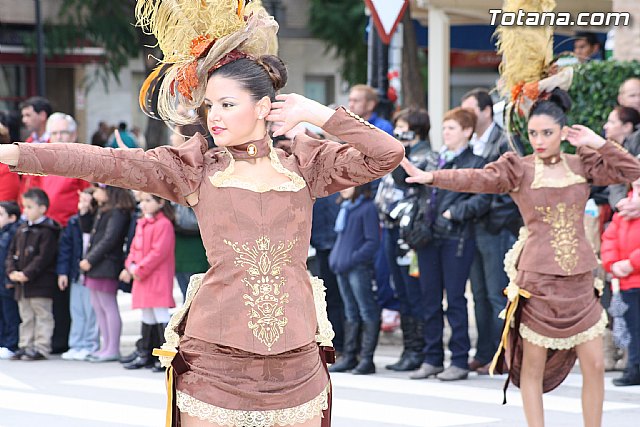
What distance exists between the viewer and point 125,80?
2881 centimetres

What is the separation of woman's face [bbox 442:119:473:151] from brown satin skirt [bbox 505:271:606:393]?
2.57 metres

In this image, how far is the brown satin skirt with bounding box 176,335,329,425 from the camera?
4.44 metres

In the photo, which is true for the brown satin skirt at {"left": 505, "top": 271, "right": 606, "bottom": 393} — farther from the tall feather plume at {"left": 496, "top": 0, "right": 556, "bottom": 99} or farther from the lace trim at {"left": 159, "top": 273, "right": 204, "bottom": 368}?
the lace trim at {"left": 159, "top": 273, "right": 204, "bottom": 368}

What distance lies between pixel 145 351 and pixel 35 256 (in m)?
1.42

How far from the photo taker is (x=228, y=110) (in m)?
4.55

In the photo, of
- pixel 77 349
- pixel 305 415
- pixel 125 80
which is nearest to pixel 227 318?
pixel 305 415

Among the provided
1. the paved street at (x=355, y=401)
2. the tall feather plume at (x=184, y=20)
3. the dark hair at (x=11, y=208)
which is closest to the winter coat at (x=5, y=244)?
the dark hair at (x=11, y=208)

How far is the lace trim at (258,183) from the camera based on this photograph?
4539mm

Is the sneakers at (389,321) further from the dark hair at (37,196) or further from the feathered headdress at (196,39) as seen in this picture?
the feathered headdress at (196,39)

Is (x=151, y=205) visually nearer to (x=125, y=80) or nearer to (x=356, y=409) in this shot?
(x=356, y=409)

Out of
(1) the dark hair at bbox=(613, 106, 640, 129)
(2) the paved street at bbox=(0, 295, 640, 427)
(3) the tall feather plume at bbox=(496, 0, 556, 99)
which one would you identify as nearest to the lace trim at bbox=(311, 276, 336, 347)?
(3) the tall feather plume at bbox=(496, 0, 556, 99)

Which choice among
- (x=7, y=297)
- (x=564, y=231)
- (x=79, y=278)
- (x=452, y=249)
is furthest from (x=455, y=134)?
(x=7, y=297)

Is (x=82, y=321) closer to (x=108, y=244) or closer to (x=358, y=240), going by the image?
(x=108, y=244)

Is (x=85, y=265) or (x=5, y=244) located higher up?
(x=5, y=244)
